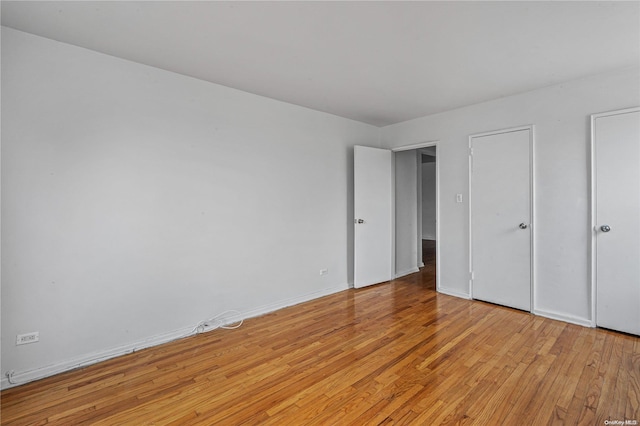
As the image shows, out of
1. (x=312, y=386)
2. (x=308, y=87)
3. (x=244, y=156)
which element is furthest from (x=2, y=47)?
(x=312, y=386)

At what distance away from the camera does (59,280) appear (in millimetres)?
2289

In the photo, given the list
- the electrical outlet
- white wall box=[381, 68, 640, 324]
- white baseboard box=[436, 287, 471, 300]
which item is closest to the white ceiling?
white wall box=[381, 68, 640, 324]

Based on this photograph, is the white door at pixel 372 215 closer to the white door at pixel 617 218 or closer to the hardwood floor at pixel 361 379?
the hardwood floor at pixel 361 379

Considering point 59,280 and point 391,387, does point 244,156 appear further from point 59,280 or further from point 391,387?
point 391,387

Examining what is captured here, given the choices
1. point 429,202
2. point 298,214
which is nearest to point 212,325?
point 298,214

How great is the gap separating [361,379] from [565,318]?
2556mm

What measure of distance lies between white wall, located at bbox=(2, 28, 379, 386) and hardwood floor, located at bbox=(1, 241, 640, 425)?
1.15 ft

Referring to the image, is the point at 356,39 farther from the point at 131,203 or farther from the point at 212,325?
the point at 212,325

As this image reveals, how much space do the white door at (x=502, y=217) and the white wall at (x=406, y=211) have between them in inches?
56.3

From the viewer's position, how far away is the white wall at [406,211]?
5156 millimetres

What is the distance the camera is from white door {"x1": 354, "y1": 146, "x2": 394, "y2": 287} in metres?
4.39

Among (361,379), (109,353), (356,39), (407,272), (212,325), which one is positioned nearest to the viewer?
(361,379)

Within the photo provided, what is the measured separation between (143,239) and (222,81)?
1.77 meters

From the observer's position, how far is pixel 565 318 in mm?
3139
